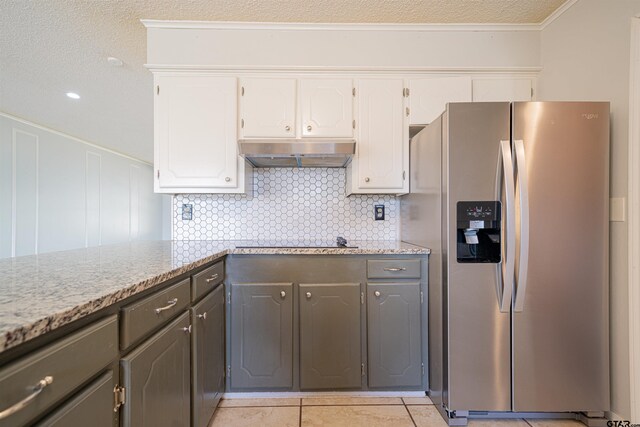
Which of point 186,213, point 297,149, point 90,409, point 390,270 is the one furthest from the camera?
point 186,213

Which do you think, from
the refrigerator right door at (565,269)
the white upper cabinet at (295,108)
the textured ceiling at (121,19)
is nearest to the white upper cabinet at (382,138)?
the white upper cabinet at (295,108)

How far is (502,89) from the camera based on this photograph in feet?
6.66

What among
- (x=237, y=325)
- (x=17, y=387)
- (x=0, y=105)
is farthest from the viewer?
(x=0, y=105)

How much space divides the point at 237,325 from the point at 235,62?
1837mm

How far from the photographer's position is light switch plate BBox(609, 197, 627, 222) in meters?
1.41

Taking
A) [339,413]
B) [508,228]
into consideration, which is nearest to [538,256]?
[508,228]

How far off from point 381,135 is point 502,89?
3.23 ft

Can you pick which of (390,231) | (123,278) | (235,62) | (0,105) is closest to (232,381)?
(123,278)

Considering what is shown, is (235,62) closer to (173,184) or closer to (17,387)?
(173,184)

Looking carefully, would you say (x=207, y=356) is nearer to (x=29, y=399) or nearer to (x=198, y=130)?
(x=29, y=399)

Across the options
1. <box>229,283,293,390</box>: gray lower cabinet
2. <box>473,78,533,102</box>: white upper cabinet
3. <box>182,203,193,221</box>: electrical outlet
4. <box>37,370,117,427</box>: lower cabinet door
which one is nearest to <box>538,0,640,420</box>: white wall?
<box>473,78,533,102</box>: white upper cabinet

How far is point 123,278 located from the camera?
0.85 metres

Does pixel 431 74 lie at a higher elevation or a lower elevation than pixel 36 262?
higher

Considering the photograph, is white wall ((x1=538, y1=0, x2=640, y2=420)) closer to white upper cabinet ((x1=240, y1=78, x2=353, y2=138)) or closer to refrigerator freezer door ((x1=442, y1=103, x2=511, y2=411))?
refrigerator freezer door ((x1=442, y1=103, x2=511, y2=411))
